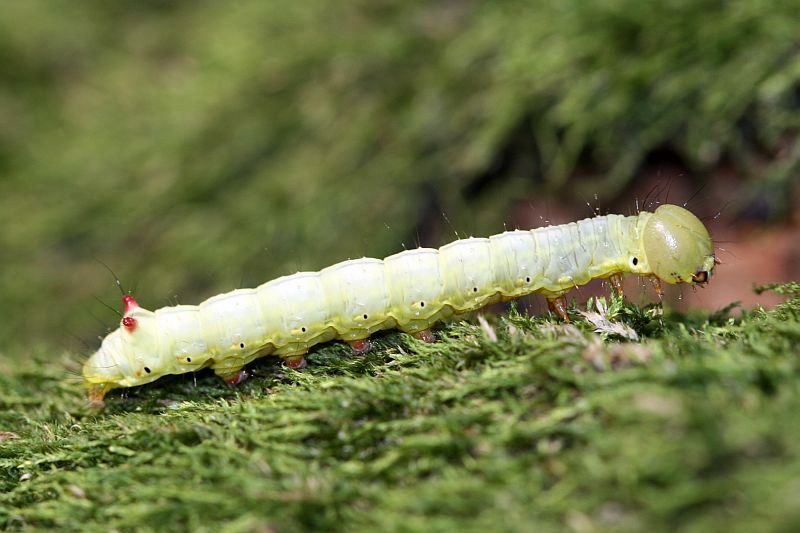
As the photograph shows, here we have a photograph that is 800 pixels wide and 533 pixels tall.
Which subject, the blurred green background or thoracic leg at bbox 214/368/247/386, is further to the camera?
the blurred green background

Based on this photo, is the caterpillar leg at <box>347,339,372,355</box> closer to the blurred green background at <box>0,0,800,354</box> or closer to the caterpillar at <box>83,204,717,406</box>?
the caterpillar at <box>83,204,717,406</box>

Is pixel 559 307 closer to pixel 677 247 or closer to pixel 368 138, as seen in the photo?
pixel 677 247

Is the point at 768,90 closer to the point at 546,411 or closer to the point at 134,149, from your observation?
the point at 546,411

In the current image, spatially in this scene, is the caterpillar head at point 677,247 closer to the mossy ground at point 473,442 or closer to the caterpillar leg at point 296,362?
the mossy ground at point 473,442

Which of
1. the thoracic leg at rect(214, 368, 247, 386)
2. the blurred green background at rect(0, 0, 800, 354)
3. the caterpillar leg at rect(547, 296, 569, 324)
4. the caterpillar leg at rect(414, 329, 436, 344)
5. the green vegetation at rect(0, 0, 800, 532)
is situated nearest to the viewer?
the green vegetation at rect(0, 0, 800, 532)

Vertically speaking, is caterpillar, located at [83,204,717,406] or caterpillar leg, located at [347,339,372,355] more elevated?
caterpillar, located at [83,204,717,406]

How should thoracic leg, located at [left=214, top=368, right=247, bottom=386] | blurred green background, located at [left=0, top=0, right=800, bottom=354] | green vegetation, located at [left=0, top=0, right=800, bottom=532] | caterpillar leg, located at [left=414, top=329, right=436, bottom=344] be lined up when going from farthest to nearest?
blurred green background, located at [left=0, top=0, right=800, bottom=354] → thoracic leg, located at [left=214, top=368, right=247, bottom=386] → caterpillar leg, located at [left=414, top=329, right=436, bottom=344] → green vegetation, located at [left=0, top=0, right=800, bottom=532]

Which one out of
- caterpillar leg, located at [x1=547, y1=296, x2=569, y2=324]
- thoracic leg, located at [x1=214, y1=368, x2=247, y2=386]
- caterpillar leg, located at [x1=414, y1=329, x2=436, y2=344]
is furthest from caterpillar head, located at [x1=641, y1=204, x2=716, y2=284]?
thoracic leg, located at [x1=214, y1=368, x2=247, y2=386]
